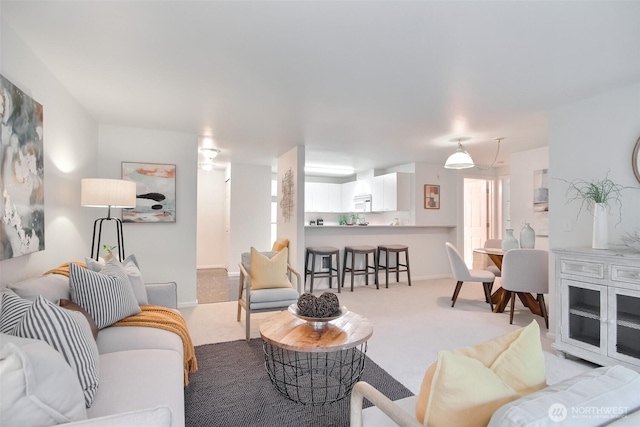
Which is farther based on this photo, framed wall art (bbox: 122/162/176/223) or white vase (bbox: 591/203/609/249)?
framed wall art (bbox: 122/162/176/223)

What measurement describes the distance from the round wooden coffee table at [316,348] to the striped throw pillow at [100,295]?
2.99ft

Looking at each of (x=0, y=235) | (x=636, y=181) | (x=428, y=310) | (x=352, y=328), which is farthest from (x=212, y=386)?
(x=636, y=181)

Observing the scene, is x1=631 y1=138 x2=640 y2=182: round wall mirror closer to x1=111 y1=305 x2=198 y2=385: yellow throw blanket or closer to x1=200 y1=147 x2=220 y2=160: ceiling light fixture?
x1=111 y1=305 x2=198 y2=385: yellow throw blanket

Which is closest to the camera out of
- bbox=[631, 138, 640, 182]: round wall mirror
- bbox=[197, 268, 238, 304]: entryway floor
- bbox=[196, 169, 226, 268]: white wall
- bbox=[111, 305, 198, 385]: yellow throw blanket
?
bbox=[111, 305, 198, 385]: yellow throw blanket

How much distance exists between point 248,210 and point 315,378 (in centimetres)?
488

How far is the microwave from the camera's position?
7164 millimetres

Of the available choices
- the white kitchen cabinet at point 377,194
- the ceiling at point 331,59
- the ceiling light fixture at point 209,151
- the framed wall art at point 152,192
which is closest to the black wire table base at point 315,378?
the ceiling at point 331,59

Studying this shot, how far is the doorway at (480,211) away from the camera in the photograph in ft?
23.0

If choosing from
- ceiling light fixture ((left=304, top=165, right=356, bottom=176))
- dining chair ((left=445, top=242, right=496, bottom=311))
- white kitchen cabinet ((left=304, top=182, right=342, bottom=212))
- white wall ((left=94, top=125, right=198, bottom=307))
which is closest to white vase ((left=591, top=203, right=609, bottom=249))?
dining chair ((left=445, top=242, right=496, bottom=311))

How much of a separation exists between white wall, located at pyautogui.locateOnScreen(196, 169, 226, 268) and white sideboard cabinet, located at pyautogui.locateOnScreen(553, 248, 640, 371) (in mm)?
6426

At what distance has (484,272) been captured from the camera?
4422mm

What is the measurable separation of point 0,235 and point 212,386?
61.1 inches

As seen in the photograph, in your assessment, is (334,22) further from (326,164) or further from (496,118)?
(326,164)

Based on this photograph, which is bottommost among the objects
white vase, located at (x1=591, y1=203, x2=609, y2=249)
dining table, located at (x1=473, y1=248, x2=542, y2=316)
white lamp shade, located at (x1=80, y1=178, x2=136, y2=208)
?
dining table, located at (x1=473, y1=248, x2=542, y2=316)
